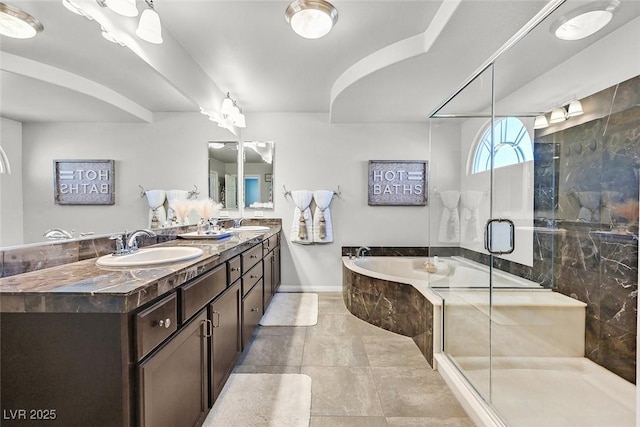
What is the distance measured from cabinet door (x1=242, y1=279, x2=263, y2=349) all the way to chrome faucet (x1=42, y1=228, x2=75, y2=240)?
1.12m

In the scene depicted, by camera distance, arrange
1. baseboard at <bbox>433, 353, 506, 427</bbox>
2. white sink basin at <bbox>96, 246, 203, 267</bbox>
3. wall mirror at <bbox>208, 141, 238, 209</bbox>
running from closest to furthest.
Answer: white sink basin at <bbox>96, 246, 203, 267</bbox> → baseboard at <bbox>433, 353, 506, 427</bbox> → wall mirror at <bbox>208, 141, 238, 209</bbox>

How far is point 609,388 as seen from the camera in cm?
177

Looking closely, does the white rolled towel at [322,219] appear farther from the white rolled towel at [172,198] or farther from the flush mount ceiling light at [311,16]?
the flush mount ceiling light at [311,16]

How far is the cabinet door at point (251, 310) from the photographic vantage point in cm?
213

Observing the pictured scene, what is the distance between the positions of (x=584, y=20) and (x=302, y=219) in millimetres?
3022

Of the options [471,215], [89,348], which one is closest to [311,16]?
[89,348]

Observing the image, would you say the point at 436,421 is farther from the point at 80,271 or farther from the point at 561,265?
the point at 80,271

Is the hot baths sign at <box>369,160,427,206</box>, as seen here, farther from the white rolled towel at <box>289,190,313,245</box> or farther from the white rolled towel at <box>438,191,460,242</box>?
the white rolled towel at <box>289,190,313,245</box>

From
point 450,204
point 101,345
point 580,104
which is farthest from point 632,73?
point 101,345

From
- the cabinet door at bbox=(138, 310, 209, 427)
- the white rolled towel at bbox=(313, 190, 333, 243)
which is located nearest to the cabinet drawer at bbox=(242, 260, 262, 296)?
the cabinet door at bbox=(138, 310, 209, 427)

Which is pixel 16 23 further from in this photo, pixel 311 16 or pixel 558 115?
pixel 558 115

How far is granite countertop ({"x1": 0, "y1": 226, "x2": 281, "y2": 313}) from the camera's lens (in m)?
0.86

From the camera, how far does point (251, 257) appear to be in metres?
2.35

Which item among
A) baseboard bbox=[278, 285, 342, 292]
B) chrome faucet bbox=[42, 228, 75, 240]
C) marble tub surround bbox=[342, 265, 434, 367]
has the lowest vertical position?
baseboard bbox=[278, 285, 342, 292]
